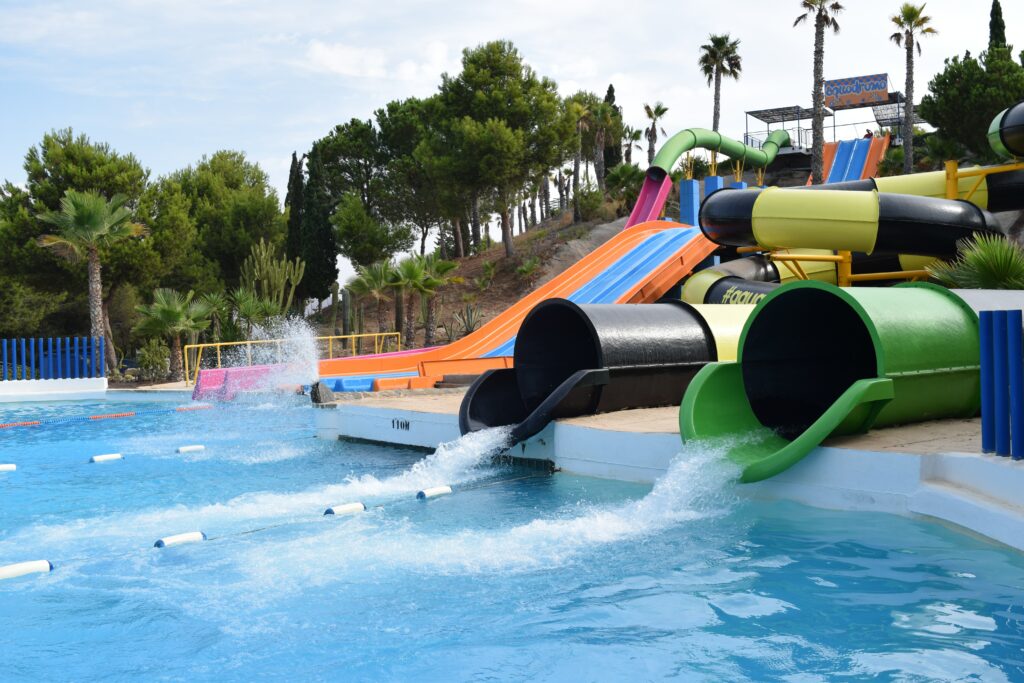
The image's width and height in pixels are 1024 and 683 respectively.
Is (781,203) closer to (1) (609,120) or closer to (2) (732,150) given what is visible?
(2) (732,150)

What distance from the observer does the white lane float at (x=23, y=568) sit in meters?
5.40

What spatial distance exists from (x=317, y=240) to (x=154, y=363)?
1497cm

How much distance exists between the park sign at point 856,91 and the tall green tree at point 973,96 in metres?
8.32

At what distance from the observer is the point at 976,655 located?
12.2 ft

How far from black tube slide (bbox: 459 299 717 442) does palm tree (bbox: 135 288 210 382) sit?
1400cm

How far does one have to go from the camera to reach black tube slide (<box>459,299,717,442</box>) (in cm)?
862

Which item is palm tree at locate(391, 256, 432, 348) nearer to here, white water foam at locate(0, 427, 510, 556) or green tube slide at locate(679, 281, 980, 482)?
white water foam at locate(0, 427, 510, 556)

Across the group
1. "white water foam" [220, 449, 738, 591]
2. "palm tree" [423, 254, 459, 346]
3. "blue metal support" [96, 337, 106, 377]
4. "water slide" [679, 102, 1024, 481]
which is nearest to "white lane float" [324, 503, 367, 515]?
"white water foam" [220, 449, 738, 591]

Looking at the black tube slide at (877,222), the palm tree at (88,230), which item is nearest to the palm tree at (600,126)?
the palm tree at (88,230)

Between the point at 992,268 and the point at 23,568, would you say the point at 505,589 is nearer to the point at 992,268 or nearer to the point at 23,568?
the point at 23,568

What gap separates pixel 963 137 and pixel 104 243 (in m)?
27.2

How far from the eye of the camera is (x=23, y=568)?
17.9 feet

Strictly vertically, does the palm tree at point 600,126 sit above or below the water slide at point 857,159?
above

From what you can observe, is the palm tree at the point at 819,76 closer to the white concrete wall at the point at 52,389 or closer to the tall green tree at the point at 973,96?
the tall green tree at the point at 973,96
